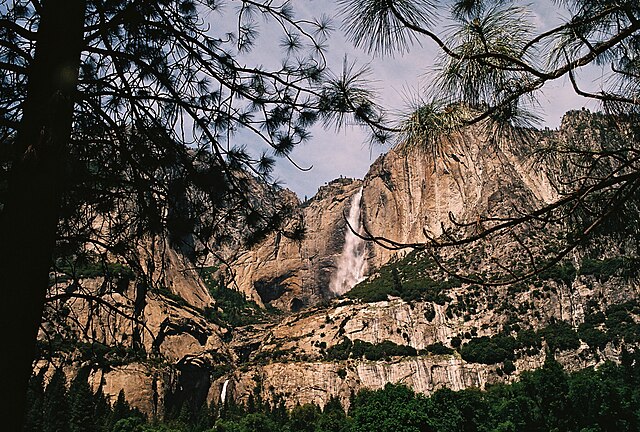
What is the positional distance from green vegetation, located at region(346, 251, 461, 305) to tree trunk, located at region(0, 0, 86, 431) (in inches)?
2756

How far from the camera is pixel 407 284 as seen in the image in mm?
80812

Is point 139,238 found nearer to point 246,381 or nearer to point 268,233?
point 268,233

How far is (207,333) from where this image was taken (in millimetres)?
75938

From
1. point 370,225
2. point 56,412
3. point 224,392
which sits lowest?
point 56,412

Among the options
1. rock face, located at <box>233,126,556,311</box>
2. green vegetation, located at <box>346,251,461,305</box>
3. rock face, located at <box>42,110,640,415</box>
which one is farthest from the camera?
rock face, located at <box>233,126,556,311</box>

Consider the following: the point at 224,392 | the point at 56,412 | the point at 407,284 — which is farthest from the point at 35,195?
the point at 407,284

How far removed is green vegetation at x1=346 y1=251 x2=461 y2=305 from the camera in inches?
3031

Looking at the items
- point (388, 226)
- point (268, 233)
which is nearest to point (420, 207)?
point (388, 226)

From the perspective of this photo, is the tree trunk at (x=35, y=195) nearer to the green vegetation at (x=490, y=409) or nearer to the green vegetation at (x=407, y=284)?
the green vegetation at (x=490, y=409)

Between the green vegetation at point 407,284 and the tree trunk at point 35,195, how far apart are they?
70.0 m

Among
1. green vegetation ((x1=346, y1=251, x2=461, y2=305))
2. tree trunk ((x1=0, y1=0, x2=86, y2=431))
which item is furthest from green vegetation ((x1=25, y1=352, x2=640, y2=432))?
green vegetation ((x1=346, y1=251, x2=461, y2=305))

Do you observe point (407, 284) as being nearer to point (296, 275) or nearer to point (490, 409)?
point (296, 275)

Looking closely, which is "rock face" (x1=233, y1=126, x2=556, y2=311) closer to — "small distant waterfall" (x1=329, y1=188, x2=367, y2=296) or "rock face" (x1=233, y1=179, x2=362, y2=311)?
"rock face" (x1=233, y1=179, x2=362, y2=311)

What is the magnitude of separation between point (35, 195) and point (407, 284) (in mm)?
80151
